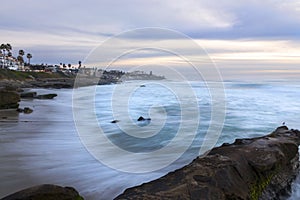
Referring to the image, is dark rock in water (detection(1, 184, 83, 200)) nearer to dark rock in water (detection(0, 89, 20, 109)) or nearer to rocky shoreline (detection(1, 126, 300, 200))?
rocky shoreline (detection(1, 126, 300, 200))

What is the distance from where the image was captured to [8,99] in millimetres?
19891

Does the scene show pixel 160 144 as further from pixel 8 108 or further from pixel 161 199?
pixel 8 108

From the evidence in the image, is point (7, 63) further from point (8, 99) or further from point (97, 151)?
point (97, 151)

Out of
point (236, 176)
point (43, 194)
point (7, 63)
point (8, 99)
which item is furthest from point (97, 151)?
point (7, 63)

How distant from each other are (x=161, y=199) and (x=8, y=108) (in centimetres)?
1890

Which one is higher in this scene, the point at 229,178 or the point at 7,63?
the point at 7,63

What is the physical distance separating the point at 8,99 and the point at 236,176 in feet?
61.2

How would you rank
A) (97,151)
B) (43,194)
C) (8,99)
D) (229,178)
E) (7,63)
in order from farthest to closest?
(7,63)
(8,99)
(97,151)
(229,178)
(43,194)

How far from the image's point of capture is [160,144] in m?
11.8

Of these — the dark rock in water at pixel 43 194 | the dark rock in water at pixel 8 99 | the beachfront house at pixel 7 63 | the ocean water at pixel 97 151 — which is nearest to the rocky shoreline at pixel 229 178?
the dark rock in water at pixel 43 194

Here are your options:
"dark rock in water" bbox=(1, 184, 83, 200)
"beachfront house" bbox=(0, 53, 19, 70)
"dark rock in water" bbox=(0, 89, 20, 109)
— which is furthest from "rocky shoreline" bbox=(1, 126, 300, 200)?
"beachfront house" bbox=(0, 53, 19, 70)

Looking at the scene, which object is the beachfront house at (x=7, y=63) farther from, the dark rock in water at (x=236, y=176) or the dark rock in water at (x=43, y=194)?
the dark rock in water at (x=236, y=176)

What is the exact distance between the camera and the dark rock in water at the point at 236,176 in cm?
429

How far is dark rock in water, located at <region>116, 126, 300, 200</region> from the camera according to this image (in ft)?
14.1
